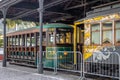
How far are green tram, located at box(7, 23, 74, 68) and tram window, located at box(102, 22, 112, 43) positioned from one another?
2.81 metres

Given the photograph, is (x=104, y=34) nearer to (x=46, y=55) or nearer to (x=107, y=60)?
(x=107, y=60)

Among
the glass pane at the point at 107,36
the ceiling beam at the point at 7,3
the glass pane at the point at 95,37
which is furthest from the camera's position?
the ceiling beam at the point at 7,3

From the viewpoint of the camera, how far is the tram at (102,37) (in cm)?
1095

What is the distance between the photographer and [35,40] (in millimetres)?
16781

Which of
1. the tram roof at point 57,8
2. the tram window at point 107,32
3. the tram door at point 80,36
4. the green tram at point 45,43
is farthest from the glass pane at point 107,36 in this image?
the tram roof at point 57,8

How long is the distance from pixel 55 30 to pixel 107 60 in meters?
5.10

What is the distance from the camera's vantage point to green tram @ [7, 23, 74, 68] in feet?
49.6

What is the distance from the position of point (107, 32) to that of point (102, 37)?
0.37 metres

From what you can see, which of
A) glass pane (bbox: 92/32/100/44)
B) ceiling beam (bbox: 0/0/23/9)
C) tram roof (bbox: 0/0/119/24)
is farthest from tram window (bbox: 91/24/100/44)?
ceiling beam (bbox: 0/0/23/9)

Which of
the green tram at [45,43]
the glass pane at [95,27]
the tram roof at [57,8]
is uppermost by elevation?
the tram roof at [57,8]

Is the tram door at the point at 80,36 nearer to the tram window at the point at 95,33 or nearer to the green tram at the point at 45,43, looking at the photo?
the green tram at the point at 45,43

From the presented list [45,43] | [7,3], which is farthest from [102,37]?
[7,3]

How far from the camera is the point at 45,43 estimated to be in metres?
15.7

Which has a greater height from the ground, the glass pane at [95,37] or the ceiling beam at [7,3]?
the ceiling beam at [7,3]
